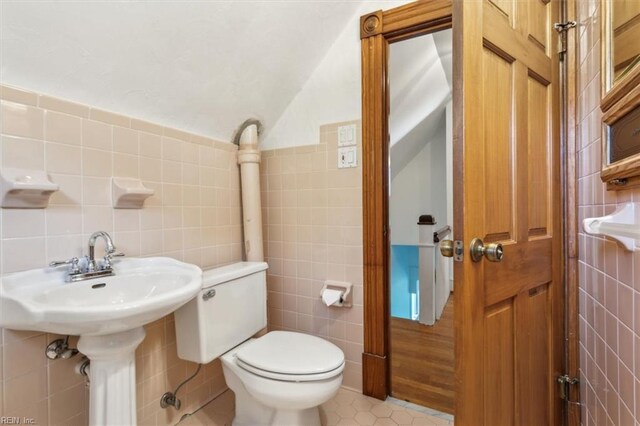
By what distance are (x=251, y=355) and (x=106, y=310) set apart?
2.16ft

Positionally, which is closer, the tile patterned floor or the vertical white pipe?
the tile patterned floor

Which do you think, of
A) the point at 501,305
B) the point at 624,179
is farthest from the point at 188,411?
the point at 624,179

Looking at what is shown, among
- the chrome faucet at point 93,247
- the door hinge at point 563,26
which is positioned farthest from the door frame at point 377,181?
the chrome faucet at point 93,247

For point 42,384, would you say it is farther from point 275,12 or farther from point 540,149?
point 540,149

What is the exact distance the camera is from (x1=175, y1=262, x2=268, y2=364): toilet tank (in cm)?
124

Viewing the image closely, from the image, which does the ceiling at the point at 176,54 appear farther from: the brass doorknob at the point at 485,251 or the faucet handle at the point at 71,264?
the brass doorknob at the point at 485,251

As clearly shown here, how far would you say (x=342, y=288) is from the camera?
1.64 metres

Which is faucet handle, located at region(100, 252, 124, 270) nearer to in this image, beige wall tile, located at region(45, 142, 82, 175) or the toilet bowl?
beige wall tile, located at region(45, 142, 82, 175)

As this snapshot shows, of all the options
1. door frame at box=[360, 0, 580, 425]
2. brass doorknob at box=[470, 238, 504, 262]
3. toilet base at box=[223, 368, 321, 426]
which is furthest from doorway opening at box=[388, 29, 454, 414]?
brass doorknob at box=[470, 238, 504, 262]

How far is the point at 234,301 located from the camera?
1.39 meters

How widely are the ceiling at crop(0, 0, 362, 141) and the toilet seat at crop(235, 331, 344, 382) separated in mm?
1121

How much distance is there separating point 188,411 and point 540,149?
194 centimetres

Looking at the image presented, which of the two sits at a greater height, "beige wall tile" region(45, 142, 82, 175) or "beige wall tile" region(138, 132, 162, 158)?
"beige wall tile" region(138, 132, 162, 158)

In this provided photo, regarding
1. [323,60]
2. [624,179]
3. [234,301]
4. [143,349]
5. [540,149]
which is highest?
[323,60]
